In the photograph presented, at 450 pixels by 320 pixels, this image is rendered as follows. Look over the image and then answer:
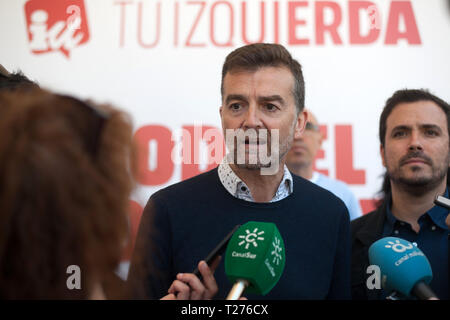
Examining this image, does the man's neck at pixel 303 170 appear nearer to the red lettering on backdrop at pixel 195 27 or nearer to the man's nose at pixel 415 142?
the man's nose at pixel 415 142

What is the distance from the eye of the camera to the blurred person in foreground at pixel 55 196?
0.50m

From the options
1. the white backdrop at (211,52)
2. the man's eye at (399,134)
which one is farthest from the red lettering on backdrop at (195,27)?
the man's eye at (399,134)

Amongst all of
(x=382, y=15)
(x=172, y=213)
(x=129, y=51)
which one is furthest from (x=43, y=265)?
(x=382, y=15)

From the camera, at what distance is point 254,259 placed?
86 cm

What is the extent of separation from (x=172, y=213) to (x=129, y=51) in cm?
149

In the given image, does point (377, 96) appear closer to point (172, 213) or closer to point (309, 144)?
point (309, 144)

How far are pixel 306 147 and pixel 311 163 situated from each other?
0.10m

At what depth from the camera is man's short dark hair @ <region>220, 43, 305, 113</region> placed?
4.51 feet

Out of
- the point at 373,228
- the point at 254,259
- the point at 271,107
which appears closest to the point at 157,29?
the point at 271,107

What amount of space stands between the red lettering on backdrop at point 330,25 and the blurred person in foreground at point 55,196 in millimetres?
2095

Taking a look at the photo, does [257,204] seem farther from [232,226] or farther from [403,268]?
[403,268]

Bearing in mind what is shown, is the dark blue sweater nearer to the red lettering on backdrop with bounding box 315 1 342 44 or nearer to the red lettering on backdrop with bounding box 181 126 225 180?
the red lettering on backdrop with bounding box 181 126 225 180

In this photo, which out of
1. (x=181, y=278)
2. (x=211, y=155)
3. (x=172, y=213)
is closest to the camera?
(x=181, y=278)
